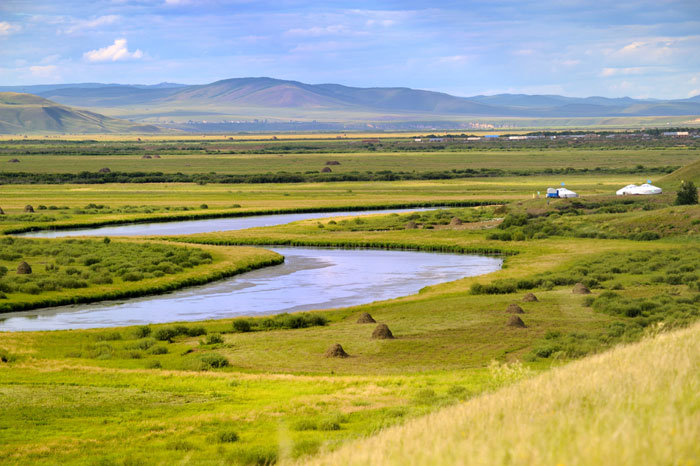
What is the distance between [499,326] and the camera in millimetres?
32781

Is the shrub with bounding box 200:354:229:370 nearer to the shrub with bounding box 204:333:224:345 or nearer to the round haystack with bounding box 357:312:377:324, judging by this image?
the shrub with bounding box 204:333:224:345

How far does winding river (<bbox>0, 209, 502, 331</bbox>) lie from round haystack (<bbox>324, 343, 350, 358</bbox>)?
1401 cm

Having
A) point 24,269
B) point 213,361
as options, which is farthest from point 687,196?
point 213,361

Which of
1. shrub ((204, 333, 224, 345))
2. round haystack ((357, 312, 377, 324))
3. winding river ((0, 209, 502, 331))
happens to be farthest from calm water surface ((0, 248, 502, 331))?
shrub ((204, 333, 224, 345))

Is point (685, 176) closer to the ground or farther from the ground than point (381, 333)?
farther from the ground

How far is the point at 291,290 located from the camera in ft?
163

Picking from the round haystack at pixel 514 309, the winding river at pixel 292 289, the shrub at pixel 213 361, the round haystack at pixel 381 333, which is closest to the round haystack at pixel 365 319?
the round haystack at pixel 381 333

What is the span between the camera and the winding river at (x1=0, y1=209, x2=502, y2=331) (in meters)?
41.6

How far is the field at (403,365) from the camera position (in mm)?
9734

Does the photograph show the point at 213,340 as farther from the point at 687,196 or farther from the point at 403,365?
the point at 687,196

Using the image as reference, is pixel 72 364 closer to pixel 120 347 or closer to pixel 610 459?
pixel 120 347

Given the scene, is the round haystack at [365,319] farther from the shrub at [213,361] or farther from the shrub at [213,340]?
the shrub at [213,361]

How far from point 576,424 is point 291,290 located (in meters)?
41.3

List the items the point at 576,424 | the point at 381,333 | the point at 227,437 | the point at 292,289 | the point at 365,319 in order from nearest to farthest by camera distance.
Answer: the point at 576,424 < the point at 227,437 < the point at 381,333 < the point at 365,319 < the point at 292,289
